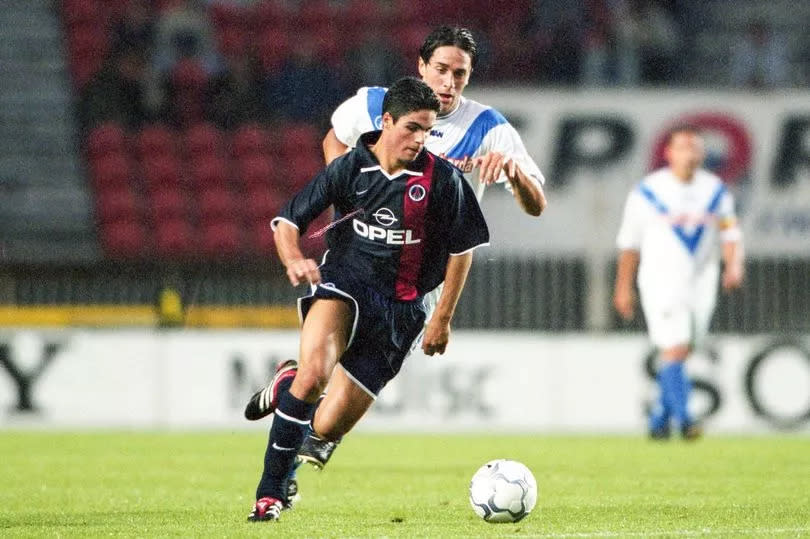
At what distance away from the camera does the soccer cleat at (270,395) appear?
6887 millimetres

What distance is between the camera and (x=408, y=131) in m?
6.19

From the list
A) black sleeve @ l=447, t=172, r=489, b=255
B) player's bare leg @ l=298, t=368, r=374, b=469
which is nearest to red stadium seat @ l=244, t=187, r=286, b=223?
player's bare leg @ l=298, t=368, r=374, b=469

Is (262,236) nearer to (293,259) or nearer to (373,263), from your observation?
(373,263)

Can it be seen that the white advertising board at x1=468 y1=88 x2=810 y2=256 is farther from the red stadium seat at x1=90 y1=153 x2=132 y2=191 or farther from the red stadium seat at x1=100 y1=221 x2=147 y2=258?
the red stadium seat at x1=90 y1=153 x2=132 y2=191

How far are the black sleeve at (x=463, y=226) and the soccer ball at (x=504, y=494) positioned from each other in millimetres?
873

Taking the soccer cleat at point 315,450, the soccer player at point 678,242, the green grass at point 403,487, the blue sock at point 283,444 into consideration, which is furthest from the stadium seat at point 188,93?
the blue sock at point 283,444

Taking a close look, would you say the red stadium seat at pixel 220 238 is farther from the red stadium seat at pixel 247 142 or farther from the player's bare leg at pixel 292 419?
the player's bare leg at pixel 292 419

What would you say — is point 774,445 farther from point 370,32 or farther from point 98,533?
point 370,32

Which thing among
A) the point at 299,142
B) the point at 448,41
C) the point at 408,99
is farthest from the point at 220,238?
the point at 408,99

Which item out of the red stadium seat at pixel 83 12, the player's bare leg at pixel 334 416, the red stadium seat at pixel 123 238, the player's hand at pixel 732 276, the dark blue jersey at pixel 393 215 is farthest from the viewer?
the red stadium seat at pixel 83 12

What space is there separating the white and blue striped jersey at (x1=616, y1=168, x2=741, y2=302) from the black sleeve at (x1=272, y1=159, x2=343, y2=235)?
5834 mm

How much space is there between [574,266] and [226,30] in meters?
5.99

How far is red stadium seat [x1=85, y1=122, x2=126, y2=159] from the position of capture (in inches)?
662

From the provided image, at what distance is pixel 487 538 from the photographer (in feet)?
18.1
